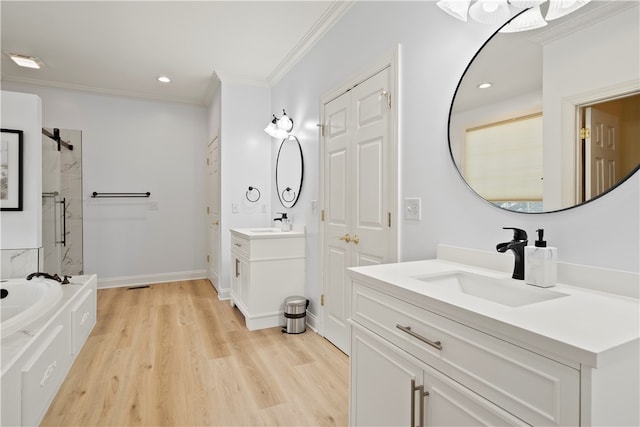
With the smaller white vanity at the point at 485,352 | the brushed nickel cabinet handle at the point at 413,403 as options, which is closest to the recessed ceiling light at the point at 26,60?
the smaller white vanity at the point at 485,352

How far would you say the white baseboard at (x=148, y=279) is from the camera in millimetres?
4504

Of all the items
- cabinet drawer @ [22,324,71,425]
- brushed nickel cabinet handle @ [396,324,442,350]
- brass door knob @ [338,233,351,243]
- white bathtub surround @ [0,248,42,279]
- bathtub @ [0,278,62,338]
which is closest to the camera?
brushed nickel cabinet handle @ [396,324,442,350]

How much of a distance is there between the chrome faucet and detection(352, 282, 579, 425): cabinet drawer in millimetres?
427

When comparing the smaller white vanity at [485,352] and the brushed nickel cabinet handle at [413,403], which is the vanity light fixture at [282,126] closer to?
the smaller white vanity at [485,352]

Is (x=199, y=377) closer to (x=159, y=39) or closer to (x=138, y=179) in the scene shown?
(x=159, y=39)

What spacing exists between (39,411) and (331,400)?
1446mm

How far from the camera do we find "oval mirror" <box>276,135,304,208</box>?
3.33 meters

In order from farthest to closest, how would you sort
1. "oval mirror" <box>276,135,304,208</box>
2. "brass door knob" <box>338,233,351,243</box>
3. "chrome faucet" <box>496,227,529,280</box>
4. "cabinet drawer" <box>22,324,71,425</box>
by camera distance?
1. "oval mirror" <box>276,135,304,208</box>
2. "brass door knob" <box>338,233,351,243</box>
3. "cabinet drawer" <box>22,324,71,425</box>
4. "chrome faucet" <box>496,227,529,280</box>

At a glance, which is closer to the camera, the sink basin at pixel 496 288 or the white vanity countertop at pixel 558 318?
the white vanity countertop at pixel 558 318

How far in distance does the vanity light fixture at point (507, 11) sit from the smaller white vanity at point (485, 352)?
934 millimetres

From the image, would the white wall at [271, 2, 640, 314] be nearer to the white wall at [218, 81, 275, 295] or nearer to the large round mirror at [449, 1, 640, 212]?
the large round mirror at [449, 1, 640, 212]

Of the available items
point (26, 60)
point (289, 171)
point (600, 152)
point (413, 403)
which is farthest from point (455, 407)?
point (26, 60)

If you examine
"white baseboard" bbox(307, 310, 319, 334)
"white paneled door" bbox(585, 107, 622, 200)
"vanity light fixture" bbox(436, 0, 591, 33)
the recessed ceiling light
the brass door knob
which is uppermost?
the recessed ceiling light

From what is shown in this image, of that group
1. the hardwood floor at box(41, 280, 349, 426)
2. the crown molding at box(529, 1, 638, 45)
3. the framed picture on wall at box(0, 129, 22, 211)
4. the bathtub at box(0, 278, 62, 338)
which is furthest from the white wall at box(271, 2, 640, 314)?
the framed picture on wall at box(0, 129, 22, 211)
